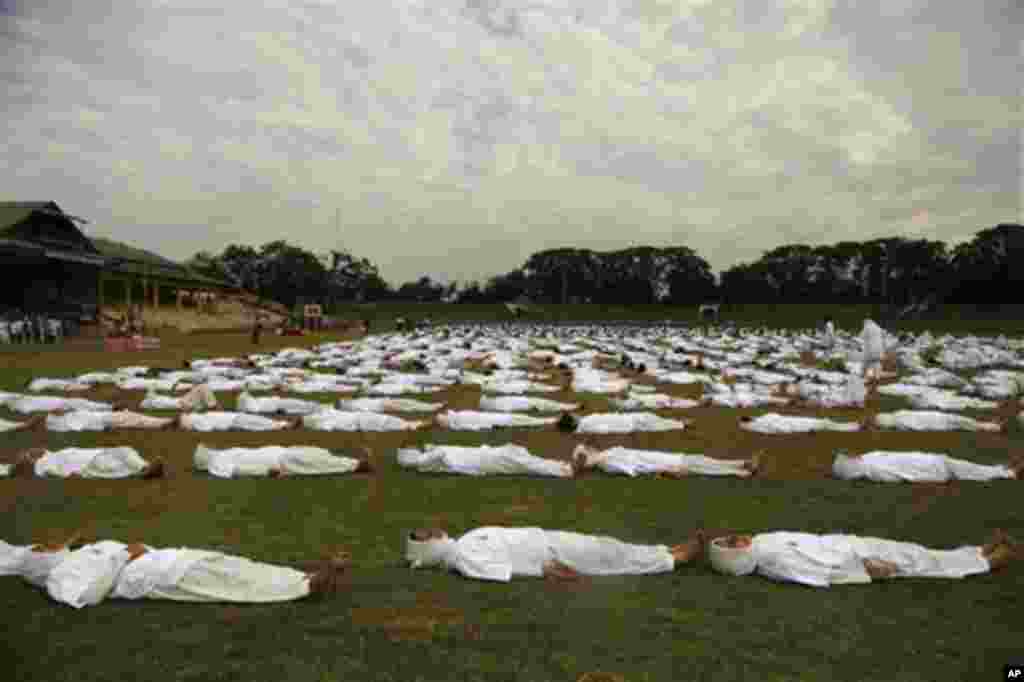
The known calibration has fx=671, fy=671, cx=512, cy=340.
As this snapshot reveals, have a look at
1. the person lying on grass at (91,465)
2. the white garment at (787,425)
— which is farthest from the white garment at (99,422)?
the white garment at (787,425)

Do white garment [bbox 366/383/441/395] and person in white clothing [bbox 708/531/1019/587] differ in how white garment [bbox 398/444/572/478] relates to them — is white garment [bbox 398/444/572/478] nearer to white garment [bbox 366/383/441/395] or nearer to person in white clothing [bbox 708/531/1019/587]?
person in white clothing [bbox 708/531/1019/587]

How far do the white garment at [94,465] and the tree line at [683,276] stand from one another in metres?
63.1

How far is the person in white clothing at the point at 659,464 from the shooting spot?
29.5ft

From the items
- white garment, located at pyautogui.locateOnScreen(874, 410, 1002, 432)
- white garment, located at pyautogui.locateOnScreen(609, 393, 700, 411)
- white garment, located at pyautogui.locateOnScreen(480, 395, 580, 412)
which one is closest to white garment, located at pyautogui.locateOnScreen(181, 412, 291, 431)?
white garment, located at pyautogui.locateOnScreen(480, 395, 580, 412)

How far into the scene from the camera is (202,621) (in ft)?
15.5

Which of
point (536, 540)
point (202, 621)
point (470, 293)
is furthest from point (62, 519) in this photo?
point (470, 293)

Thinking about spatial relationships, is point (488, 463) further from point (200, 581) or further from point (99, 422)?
point (99, 422)

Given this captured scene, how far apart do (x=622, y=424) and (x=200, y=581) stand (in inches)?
334

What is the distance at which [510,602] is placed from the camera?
5051mm

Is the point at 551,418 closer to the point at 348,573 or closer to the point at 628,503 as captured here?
the point at 628,503

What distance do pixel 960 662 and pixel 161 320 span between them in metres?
43.1

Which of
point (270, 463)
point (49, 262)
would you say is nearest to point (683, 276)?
point (49, 262)

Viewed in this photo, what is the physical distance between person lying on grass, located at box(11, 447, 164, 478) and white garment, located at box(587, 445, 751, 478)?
19.3 feet

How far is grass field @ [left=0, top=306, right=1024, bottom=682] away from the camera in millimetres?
4230
